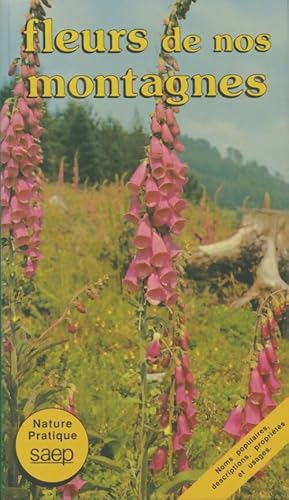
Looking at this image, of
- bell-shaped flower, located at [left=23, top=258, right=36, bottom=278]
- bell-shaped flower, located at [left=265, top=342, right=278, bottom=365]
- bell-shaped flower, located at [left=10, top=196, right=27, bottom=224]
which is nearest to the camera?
bell-shaped flower, located at [left=265, top=342, right=278, bottom=365]

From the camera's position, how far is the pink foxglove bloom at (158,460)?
3.23 m

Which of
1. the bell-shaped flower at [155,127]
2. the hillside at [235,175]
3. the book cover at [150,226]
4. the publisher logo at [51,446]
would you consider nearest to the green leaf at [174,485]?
the book cover at [150,226]

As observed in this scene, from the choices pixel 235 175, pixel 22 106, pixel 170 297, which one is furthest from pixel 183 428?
pixel 22 106

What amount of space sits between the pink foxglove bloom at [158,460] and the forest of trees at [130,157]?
740 millimetres

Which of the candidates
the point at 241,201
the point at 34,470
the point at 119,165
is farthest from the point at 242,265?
the point at 34,470

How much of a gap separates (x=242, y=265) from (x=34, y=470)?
108cm

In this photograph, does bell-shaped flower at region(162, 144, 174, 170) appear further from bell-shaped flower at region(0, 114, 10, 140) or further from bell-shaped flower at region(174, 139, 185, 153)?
bell-shaped flower at region(0, 114, 10, 140)

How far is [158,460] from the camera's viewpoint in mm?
3234

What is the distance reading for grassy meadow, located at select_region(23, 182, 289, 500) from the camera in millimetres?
3322

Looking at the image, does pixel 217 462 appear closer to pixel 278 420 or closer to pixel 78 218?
pixel 278 420

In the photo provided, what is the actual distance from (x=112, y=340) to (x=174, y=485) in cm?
59

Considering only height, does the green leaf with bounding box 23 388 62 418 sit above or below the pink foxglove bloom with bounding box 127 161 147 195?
below

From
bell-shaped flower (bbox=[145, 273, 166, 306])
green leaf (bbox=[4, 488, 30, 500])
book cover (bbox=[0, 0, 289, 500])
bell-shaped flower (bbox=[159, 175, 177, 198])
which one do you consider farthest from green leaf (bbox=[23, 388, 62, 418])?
bell-shaped flower (bbox=[159, 175, 177, 198])

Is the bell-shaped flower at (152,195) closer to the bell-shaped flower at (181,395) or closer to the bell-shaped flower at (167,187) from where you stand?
the bell-shaped flower at (167,187)
